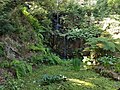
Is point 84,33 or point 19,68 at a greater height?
point 84,33

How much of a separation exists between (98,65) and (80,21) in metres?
4.92

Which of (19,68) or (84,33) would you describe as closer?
(19,68)

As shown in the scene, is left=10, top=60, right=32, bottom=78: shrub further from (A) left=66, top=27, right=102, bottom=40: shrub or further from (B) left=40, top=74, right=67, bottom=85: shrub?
(A) left=66, top=27, right=102, bottom=40: shrub

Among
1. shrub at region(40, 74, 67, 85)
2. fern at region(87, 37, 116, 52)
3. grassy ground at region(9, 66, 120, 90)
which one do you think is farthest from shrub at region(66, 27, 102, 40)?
shrub at region(40, 74, 67, 85)

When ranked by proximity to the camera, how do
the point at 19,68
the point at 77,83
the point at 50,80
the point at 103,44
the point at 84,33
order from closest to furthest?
1. the point at 50,80
2. the point at 77,83
3. the point at 19,68
4. the point at 103,44
5. the point at 84,33

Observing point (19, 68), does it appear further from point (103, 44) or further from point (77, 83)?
point (103, 44)

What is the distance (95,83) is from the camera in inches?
249

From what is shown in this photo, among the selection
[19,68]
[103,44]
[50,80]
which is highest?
[103,44]

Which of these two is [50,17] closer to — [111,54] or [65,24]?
[65,24]

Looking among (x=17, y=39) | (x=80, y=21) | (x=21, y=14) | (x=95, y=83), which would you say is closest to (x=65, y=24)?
(x=80, y=21)

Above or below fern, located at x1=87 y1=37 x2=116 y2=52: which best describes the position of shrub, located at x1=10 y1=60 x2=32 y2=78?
below

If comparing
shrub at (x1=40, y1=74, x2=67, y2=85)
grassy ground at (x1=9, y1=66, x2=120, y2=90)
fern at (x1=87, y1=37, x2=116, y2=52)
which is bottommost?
grassy ground at (x1=9, y1=66, x2=120, y2=90)

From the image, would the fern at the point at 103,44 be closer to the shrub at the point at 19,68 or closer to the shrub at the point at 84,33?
the shrub at the point at 84,33

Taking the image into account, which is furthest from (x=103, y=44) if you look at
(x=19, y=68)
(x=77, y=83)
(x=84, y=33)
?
(x=19, y=68)
